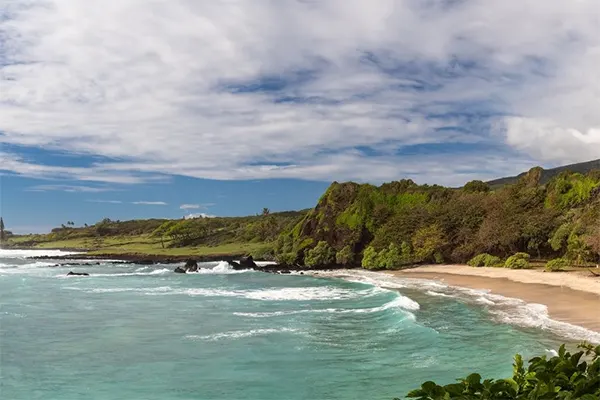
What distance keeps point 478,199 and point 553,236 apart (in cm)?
1558

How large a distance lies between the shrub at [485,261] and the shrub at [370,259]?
12.3 m

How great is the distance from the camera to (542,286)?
129ft

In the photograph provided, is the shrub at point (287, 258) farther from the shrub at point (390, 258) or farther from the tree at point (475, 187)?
the tree at point (475, 187)

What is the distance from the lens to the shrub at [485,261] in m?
58.4

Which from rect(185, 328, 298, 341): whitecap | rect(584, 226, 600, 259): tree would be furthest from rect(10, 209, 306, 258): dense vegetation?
rect(185, 328, 298, 341): whitecap

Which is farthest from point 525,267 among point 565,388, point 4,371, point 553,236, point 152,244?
point 152,244

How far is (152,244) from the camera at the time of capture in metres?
137

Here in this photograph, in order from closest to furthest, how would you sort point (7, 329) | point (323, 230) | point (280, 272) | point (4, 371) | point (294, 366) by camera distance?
point (294, 366), point (4, 371), point (7, 329), point (280, 272), point (323, 230)

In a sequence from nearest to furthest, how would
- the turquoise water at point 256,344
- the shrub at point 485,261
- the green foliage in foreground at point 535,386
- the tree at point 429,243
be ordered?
the green foliage in foreground at point 535,386
the turquoise water at point 256,344
the shrub at point 485,261
the tree at point 429,243

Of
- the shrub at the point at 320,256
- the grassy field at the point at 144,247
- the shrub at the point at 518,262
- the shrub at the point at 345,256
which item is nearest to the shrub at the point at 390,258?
the shrub at the point at 345,256

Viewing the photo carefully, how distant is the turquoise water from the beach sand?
251 centimetres

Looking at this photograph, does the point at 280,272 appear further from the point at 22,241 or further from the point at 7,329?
the point at 22,241

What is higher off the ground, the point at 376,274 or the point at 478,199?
the point at 478,199

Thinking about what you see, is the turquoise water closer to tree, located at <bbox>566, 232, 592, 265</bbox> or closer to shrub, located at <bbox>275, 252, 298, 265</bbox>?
tree, located at <bbox>566, 232, 592, 265</bbox>
